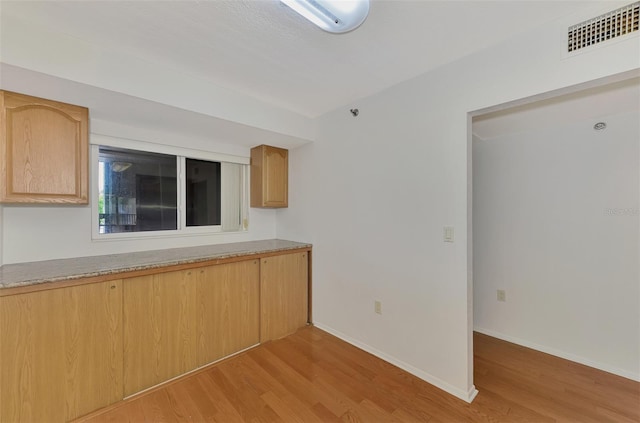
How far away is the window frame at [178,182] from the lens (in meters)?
2.24

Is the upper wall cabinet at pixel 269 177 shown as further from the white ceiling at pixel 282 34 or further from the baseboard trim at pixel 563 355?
the baseboard trim at pixel 563 355

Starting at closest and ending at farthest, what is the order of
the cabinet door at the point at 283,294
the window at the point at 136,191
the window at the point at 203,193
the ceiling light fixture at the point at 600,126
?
the ceiling light fixture at the point at 600,126 → the window at the point at 136,191 → the cabinet door at the point at 283,294 → the window at the point at 203,193

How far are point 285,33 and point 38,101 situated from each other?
1.76m

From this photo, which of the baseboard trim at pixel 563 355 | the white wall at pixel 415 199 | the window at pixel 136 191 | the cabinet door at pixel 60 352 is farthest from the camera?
the window at pixel 136 191

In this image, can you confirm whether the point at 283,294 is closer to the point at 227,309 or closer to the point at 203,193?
the point at 227,309

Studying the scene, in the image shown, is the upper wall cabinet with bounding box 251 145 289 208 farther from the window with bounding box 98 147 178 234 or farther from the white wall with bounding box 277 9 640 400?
the window with bounding box 98 147 178 234

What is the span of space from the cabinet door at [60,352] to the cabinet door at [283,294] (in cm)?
121

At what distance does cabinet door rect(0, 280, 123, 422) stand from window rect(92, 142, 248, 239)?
0.78 m

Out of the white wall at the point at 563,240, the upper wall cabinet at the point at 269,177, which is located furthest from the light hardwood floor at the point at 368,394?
the upper wall cabinet at the point at 269,177

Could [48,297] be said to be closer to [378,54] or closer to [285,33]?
[285,33]

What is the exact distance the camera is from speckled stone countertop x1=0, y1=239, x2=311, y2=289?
1569mm

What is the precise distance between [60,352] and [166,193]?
60.4 inches

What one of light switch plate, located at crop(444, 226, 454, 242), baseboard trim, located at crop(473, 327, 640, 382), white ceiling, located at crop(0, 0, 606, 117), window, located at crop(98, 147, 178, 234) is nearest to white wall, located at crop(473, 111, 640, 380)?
baseboard trim, located at crop(473, 327, 640, 382)

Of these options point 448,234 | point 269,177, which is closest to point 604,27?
point 448,234
